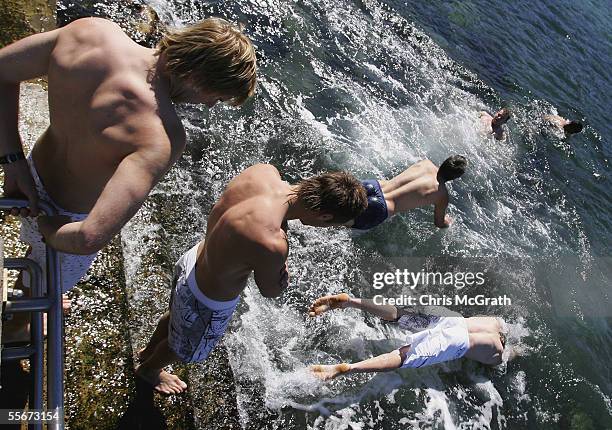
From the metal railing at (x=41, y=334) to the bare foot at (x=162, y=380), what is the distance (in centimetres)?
139

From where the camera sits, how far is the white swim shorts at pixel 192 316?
2.84 meters

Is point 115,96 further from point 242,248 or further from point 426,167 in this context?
point 426,167

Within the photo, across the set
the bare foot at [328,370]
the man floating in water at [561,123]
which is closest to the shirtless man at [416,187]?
the bare foot at [328,370]

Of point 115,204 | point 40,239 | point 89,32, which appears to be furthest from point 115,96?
point 40,239

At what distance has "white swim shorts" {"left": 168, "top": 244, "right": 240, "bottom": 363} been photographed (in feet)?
9.31

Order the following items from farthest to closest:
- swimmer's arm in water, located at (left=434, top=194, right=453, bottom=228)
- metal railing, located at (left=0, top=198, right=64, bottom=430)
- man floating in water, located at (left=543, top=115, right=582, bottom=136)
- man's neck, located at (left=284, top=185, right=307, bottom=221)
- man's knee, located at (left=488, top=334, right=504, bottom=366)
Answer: man floating in water, located at (left=543, top=115, right=582, bottom=136) < swimmer's arm in water, located at (left=434, top=194, right=453, bottom=228) < man's knee, located at (left=488, top=334, right=504, bottom=366) < man's neck, located at (left=284, top=185, right=307, bottom=221) < metal railing, located at (left=0, top=198, right=64, bottom=430)

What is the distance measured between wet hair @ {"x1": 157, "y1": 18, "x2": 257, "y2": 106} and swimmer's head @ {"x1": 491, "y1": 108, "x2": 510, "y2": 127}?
7699mm

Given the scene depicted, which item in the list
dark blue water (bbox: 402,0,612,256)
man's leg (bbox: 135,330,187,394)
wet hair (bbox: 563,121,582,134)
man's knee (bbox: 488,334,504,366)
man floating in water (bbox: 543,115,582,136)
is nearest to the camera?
man's leg (bbox: 135,330,187,394)

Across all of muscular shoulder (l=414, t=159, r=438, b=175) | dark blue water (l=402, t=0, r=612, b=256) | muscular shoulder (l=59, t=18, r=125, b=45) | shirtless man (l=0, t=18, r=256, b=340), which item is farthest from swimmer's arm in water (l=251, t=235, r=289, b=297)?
dark blue water (l=402, t=0, r=612, b=256)

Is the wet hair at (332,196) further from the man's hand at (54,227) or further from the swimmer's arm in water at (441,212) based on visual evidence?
the swimmer's arm in water at (441,212)

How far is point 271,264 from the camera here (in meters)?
2.61

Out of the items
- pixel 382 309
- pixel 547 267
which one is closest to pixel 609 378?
pixel 547 267

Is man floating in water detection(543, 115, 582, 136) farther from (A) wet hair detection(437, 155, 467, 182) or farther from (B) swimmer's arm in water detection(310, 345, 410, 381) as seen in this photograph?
(B) swimmer's arm in water detection(310, 345, 410, 381)

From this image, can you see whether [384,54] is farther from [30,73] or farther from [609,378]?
[30,73]
